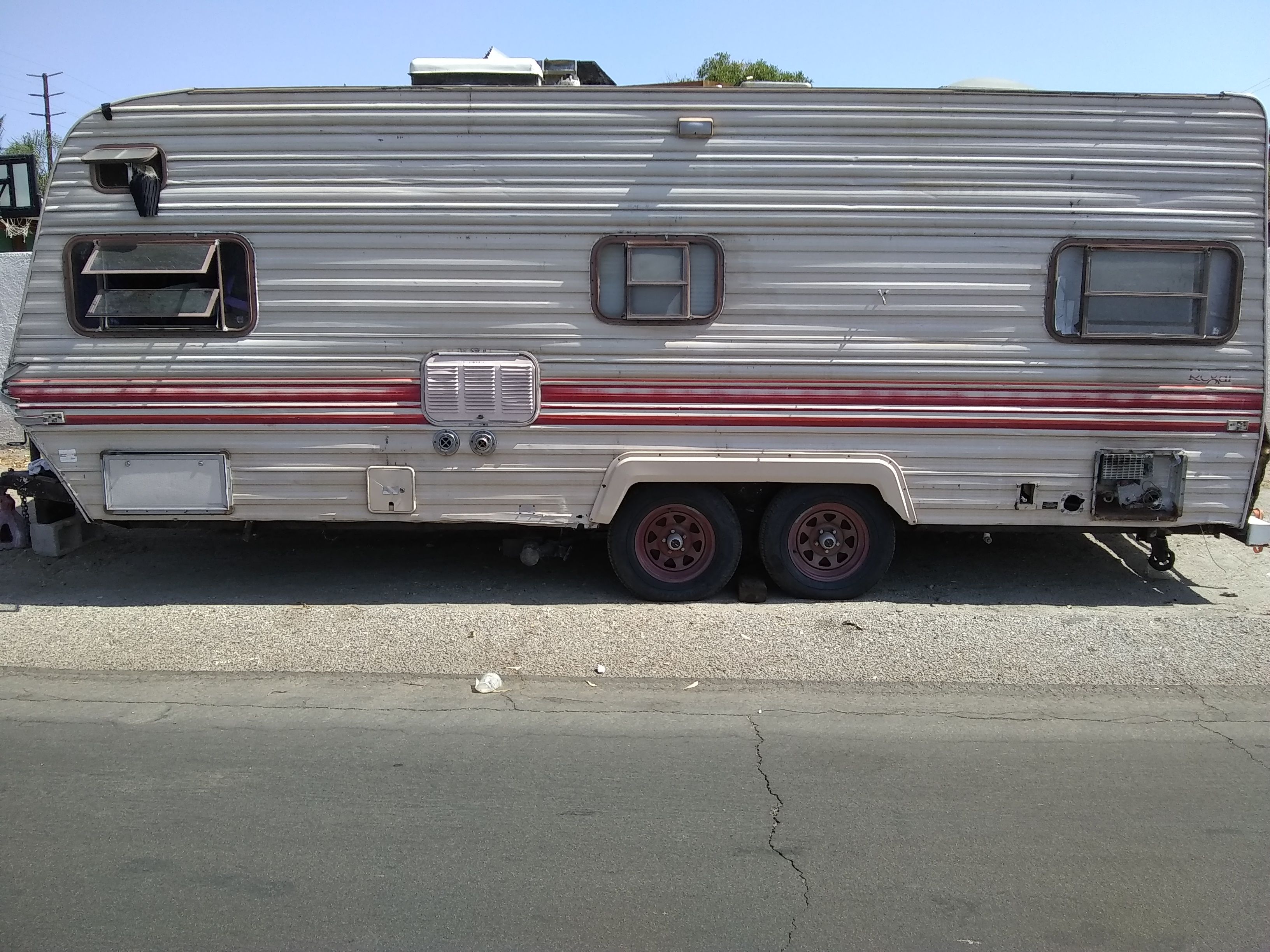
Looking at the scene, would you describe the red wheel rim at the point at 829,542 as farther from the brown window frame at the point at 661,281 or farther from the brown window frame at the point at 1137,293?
the brown window frame at the point at 1137,293

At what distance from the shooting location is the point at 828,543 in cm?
680

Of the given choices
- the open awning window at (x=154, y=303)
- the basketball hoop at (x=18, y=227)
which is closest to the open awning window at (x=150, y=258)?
the open awning window at (x=154, y=303)

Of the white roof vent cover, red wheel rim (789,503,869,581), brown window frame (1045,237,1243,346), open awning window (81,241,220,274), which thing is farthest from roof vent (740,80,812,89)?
open awning window (81,241,220,274)

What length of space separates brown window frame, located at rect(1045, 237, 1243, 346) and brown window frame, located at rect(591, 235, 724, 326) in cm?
211

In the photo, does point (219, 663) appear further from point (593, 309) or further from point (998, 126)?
point (998, 126)

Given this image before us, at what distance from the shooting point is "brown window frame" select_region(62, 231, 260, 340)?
21.0 feet

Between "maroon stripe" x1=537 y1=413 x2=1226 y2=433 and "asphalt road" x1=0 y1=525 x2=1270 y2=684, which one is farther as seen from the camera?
"maroon stripe" x1=537 y1=413 x2=1226 y2=433

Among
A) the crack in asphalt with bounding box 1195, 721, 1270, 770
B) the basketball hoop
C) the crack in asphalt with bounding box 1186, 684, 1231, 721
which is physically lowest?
the crack in asphalt with bounding box 1195, 721, 1270, 770

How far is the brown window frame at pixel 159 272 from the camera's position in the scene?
21.0 feet

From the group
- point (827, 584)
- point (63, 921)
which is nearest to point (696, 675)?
point (827, 584)

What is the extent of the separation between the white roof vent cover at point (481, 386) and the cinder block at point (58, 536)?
2.79m

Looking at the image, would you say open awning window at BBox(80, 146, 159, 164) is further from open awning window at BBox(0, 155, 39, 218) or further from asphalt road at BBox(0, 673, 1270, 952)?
open awning window at BBox(0, 155, 39, 218)

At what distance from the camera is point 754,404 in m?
6.46

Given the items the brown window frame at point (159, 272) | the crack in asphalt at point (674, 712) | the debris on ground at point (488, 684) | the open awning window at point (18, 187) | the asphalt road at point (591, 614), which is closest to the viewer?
the crack in asphalt at point (674, 712)
